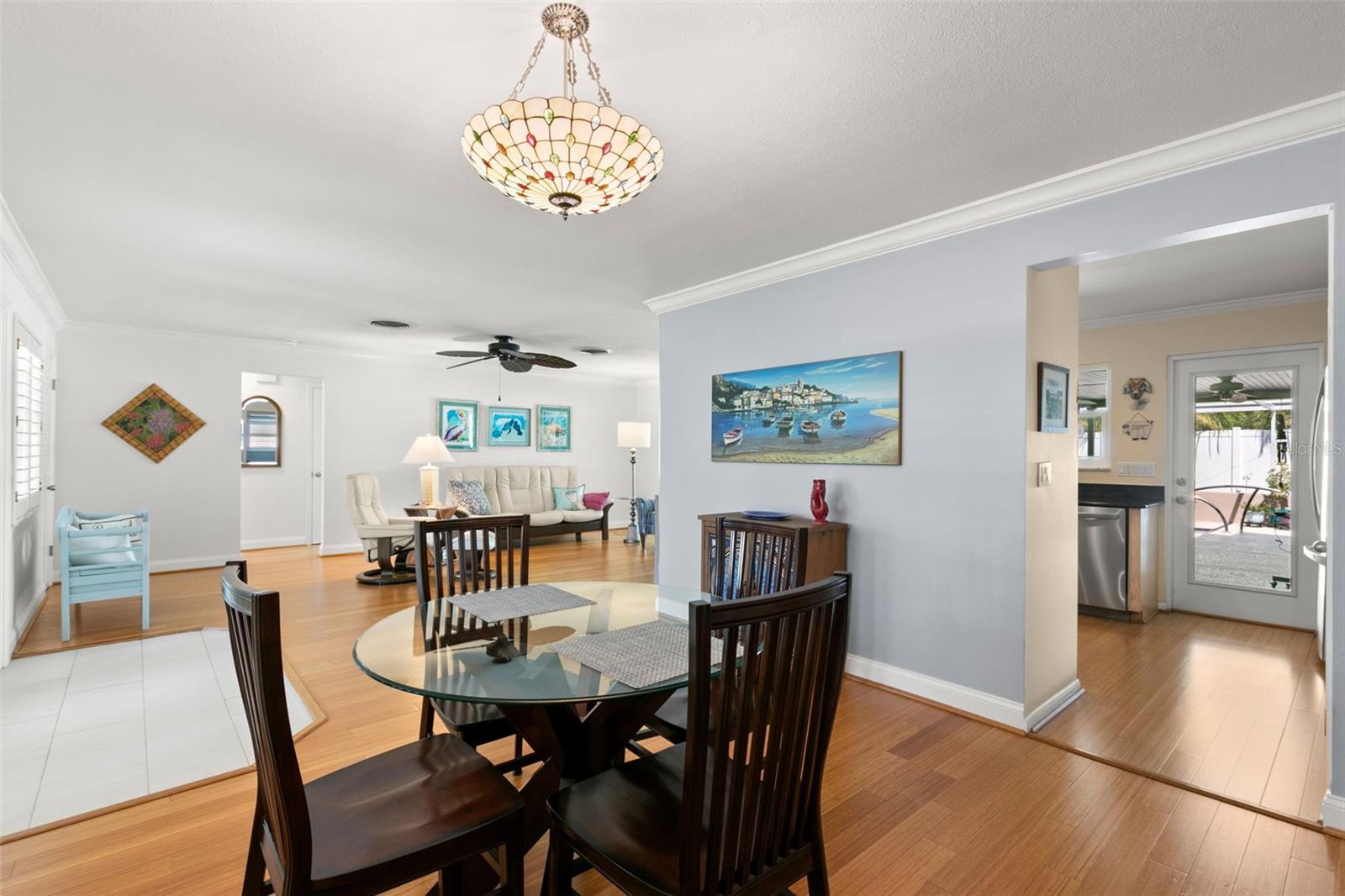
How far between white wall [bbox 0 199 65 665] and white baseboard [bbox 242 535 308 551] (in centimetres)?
254

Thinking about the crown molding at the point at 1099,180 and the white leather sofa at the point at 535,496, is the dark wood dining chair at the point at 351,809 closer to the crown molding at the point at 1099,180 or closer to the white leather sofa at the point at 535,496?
the crown molding at the point at 1099,180

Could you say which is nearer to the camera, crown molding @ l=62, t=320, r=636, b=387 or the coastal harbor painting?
the coastal harbor painting

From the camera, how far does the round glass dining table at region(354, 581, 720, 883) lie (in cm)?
142

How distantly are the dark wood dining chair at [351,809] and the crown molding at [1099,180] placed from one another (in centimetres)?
286

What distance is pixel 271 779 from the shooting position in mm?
1200

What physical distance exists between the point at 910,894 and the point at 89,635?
490cm

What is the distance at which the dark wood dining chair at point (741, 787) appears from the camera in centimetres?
108

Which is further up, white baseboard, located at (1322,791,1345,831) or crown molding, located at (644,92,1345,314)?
crown molding, located at (644,92,1345,314)

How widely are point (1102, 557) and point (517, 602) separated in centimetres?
435

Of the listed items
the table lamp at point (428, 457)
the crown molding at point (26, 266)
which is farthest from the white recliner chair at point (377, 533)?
the crown molding at point (26, 266)

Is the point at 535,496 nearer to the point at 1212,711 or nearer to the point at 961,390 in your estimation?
the point at 961,390

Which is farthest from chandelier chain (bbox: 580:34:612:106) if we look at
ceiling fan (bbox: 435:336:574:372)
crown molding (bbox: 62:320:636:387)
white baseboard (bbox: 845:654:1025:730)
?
crown molding (bbox: 62:320:636:387)

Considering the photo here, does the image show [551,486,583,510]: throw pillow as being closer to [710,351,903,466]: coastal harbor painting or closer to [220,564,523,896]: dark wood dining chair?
[710,351,903,466]: coastal harbor painting

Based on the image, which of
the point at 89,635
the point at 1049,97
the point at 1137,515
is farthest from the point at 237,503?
the point at 1137,515
